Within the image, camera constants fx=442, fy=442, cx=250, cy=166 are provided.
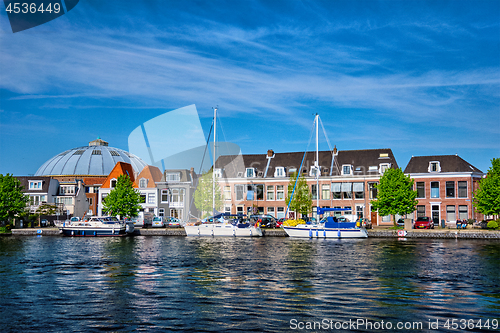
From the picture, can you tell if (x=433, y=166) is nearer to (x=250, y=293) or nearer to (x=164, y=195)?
(x=164, y=195)

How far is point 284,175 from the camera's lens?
3994 inches

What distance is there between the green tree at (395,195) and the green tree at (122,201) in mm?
48066

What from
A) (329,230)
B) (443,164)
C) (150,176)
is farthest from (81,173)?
(443,164)

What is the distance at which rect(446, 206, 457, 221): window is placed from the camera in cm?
8744

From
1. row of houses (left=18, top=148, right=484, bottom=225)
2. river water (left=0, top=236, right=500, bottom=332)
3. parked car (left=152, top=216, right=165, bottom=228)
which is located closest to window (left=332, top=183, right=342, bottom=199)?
row of houses (left=18, top=148, right=484, bottom=225)

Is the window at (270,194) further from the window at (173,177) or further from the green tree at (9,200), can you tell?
the green tree at (9,200)

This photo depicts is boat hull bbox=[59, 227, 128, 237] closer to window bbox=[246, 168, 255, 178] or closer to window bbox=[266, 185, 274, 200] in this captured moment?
window bbox=[246, 168, 255, 178]

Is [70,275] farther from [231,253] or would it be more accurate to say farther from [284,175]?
[284,175]

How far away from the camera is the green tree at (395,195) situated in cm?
8056

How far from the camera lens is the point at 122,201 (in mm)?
88688

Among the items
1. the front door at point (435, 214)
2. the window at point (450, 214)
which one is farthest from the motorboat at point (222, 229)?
the window at point (450, 214)

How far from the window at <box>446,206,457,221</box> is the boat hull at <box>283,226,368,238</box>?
28816 mm

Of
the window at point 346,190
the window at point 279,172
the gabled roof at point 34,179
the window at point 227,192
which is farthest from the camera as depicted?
the gabled roof at point 34,179

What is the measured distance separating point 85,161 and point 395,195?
115 metres
